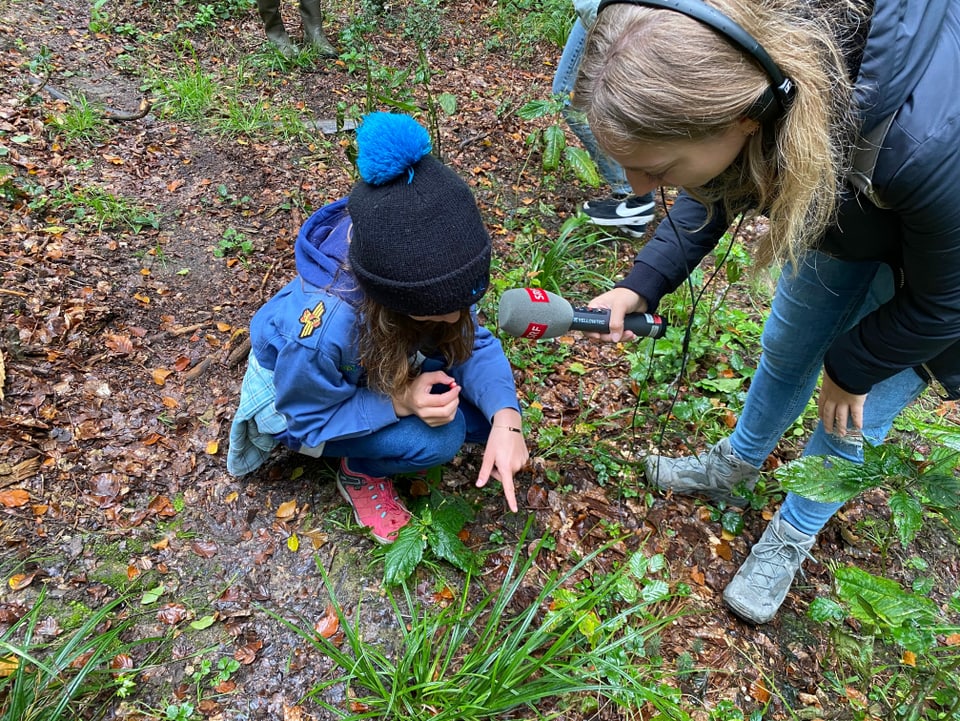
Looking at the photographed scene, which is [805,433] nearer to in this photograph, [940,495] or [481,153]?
[940,495]

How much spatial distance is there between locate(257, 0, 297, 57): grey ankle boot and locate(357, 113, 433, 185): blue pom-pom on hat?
4.69 metres

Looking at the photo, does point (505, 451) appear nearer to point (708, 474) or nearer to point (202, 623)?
point (708, 474)

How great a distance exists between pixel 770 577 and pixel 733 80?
1.87 m

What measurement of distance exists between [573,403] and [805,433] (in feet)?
3.97

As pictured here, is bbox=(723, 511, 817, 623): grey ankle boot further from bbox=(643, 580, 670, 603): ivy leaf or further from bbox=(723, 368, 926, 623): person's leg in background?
bbox=(643, 580, 670, 603): ivy leaf

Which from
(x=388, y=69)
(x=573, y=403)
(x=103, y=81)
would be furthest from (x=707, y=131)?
(x=103, y=81)

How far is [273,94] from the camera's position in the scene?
5.04 metres

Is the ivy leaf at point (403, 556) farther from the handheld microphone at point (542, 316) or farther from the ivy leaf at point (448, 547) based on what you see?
the handheld microphone at point (542, 316)

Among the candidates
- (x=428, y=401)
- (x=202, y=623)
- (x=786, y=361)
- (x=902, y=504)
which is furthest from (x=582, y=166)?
(x=202, y=623)

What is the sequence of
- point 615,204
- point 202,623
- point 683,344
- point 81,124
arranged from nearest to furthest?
1. point 202,623
2. point 683,344
3. point 615,204
4. point 81,124

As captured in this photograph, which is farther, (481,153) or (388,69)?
(388,69)

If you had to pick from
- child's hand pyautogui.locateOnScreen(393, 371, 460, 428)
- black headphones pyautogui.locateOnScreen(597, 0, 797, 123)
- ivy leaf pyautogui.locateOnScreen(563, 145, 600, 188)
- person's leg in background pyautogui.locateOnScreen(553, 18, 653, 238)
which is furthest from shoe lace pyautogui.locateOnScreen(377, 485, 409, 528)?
person's leg in background pyautogui.locateOnScreen(553, 18, 653, 238)

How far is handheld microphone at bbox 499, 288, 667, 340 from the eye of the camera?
1892 millimetres

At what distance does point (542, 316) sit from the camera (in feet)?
6.23
